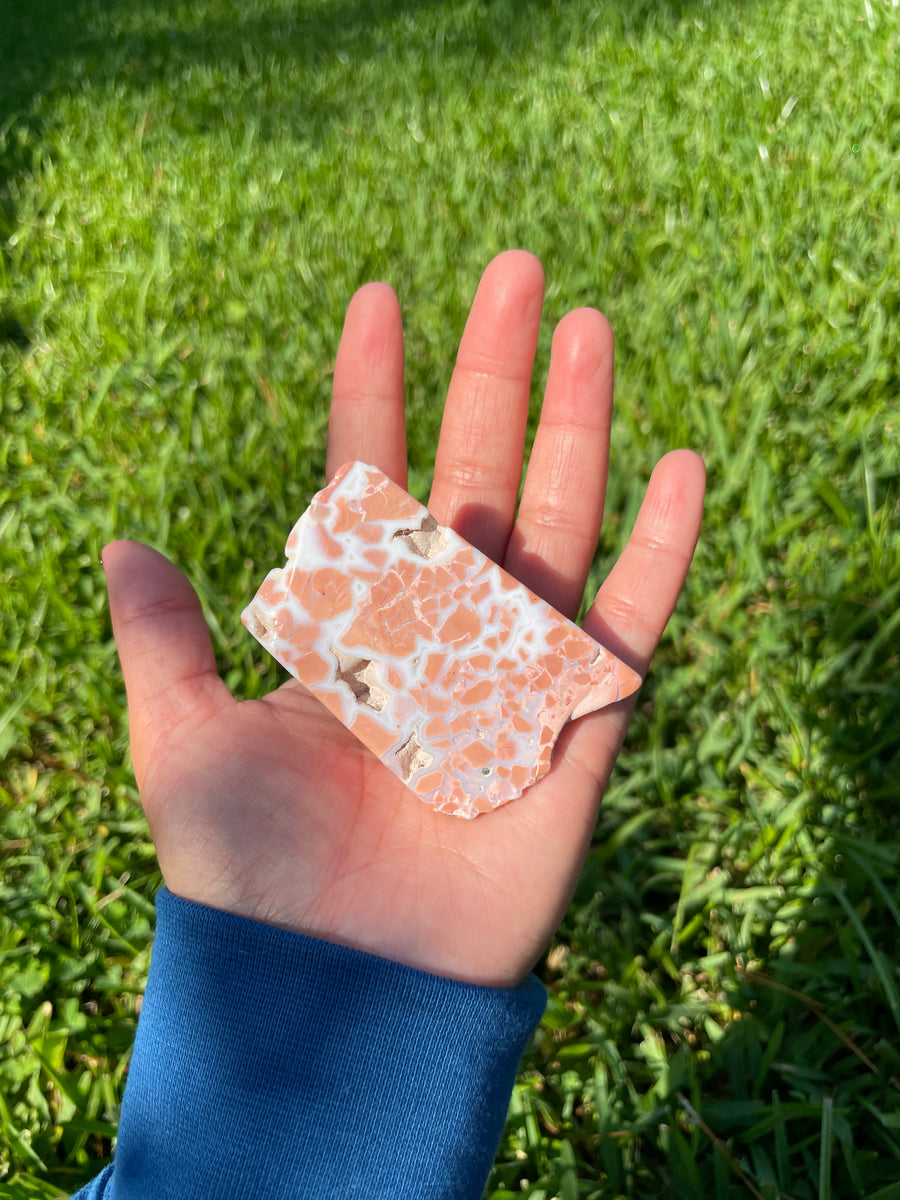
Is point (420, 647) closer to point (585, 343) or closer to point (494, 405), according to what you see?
point (494, 405)

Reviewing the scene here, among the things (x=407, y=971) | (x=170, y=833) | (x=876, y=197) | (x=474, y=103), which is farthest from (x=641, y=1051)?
(x=474, y=103)

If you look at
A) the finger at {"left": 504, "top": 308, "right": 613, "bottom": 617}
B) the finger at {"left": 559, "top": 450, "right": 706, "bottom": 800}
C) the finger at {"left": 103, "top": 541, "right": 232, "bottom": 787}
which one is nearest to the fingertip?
the finger at {"left": 504, "top": 308, "right": 613, "bottom": 617}

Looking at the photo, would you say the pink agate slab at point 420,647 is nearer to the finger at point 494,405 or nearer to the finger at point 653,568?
the finger at point 653,568

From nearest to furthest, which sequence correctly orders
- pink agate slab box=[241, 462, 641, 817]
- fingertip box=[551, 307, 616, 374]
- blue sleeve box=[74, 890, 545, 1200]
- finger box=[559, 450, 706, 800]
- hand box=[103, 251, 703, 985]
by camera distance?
blue sleeve box=[74, 890, 545, 1200], hand box=[103, 251, 703, 985], pink agate slab box=[241, 462, 641, 817], finger box=[559, 450, 706, 800], fingertip box=[551, 307, 616, 374]

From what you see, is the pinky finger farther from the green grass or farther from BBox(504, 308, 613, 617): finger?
the green grass

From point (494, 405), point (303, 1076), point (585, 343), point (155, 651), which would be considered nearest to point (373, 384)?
point (494, 405)

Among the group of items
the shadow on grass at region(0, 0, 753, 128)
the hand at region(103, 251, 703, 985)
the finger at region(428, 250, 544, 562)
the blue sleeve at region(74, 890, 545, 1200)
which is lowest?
the blue sleeve at region(74, 890, 545, 1200)

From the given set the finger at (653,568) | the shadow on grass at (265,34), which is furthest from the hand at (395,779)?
the shadow on grass at (265,34)
